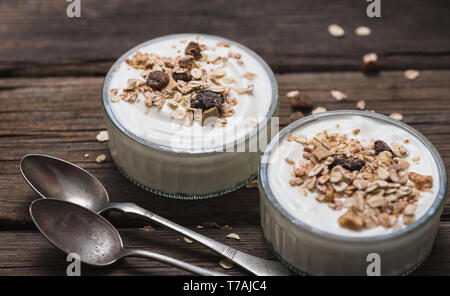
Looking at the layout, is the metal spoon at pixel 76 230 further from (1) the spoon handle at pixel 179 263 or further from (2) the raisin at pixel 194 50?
(2) the raisin at pixel 194 50

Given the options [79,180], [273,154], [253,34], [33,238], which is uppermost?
[253,34]

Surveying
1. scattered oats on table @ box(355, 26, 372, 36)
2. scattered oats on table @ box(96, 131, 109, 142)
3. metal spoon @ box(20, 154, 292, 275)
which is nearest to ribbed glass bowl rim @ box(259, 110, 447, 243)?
metal spoon @ box(20, 154, 292, 275)

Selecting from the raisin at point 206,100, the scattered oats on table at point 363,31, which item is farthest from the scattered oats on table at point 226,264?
the scattered oats on table at point 363,31

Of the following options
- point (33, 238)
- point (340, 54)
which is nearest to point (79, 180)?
point (33, 238)

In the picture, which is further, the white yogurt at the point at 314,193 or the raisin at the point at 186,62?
the raisin at the point at 186,62

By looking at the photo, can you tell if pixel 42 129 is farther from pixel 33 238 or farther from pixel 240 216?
pixel 240 216

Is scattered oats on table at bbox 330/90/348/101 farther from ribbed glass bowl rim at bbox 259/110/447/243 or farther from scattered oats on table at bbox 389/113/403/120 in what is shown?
ribbed glass bowl rim at bbox 259/110/447/243

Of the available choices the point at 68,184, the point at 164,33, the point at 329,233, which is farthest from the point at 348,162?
the point at 164,33
